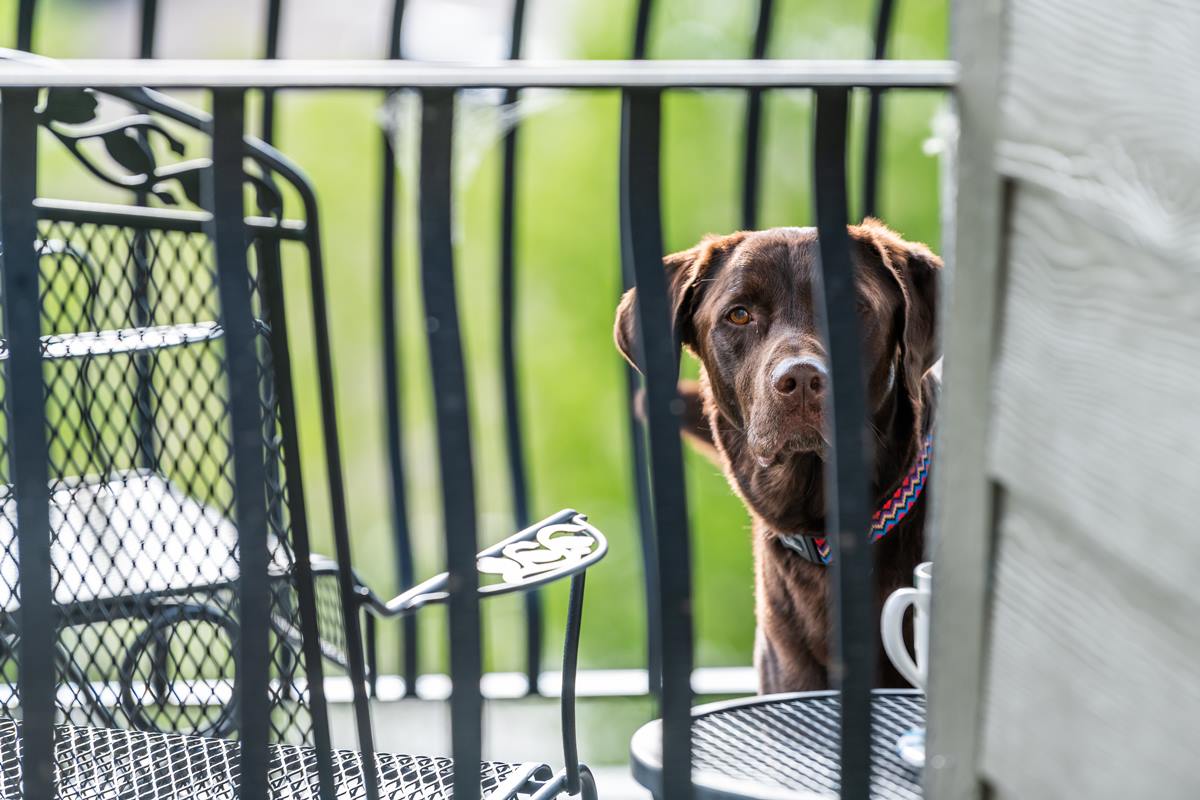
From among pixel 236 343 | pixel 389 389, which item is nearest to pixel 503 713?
pixel 389 389

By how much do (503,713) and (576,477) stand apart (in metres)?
6.79

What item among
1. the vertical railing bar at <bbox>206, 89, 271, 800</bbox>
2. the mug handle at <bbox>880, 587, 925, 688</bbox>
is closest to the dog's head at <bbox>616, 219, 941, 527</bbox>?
the mug handle at <bbox>880, 587, 925, 688</bbox>

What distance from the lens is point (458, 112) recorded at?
1.22 metres

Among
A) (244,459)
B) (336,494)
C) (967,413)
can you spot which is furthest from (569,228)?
(967,413)

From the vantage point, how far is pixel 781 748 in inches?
56.4

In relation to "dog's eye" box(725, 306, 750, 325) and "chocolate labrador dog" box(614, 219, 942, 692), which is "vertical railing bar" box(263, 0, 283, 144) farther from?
"dog's eye" box(725, 306, 750, 325)

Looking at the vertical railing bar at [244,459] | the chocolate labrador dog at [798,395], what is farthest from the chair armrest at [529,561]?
the chocolate labrador dog at [798,395]

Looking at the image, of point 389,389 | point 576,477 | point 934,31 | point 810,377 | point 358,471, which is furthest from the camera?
point 358,471

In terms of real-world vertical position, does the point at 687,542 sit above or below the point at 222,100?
below

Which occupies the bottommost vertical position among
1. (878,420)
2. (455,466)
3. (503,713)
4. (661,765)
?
(503,713)

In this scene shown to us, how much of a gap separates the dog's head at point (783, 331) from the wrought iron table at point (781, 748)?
0.63m

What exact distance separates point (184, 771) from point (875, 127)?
191 centimetres

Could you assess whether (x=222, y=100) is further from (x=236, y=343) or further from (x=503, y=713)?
(x=503, y=713)

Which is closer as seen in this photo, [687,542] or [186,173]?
[687,542]
